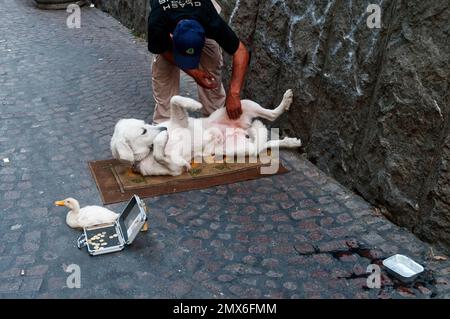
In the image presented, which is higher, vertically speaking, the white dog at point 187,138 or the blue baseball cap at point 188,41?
the blue baseball cap at point 188,41

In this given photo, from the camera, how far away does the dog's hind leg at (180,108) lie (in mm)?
4285

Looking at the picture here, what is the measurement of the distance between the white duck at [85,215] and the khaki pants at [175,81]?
1697 millimetres

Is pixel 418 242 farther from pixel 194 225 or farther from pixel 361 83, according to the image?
pixel 194 225

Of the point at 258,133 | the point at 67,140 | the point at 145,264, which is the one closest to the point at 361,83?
the point at 258,133

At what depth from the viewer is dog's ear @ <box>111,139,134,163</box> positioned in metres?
4.14

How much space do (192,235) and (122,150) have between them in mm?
954

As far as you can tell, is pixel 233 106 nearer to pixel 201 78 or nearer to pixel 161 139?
pixel 201 78

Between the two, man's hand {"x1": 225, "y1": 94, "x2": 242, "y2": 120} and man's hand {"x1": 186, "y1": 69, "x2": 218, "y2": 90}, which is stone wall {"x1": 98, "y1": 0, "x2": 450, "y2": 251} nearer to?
man's hand {"x1": 225, "y1": 94, "x2": 242, "y2": 120}

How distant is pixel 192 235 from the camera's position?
3738 millimetres

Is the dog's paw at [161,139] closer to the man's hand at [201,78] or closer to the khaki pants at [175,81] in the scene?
the man's hand at [201,78]

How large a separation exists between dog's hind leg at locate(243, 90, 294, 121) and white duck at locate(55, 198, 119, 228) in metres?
1.70

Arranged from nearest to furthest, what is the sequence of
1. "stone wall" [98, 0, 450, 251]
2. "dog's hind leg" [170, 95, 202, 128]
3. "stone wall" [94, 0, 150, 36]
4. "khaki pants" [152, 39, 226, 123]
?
"stone wall" [98, 0, 450, 251], "dog's hind leg" [170, 95, 202, 128], "khaki pants" [152, 39, 226, 123], "stone wall" [94, 0, 150, 36]

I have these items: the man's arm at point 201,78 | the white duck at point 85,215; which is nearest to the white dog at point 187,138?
the man's arm at point 201,78

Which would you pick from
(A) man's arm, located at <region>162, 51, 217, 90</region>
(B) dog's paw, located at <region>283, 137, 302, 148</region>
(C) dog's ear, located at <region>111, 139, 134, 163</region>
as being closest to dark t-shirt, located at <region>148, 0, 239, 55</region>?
(A) man's arm, located at <region>162, 51, 217, 90</region>
